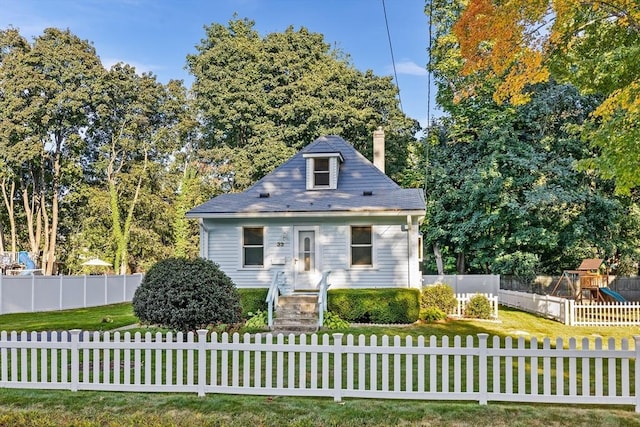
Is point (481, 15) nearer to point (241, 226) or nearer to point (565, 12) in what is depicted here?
point (565, 12)

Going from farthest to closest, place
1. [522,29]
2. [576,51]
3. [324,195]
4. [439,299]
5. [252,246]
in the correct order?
1. [324,195]
2. [252,246]
3. [439,299]
4. [576,51]
5. [522,29]

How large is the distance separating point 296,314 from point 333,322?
981 mm

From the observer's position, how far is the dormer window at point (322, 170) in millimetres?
17656

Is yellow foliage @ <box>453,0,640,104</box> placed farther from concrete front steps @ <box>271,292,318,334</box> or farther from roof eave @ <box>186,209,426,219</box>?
concrete front steps @ <box>271,292,318,334</box>

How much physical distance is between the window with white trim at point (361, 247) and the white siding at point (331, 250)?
17cm

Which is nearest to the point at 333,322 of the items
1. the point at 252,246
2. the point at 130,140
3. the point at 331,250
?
the point at 331,250

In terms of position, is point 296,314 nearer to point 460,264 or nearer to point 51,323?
point 51,323

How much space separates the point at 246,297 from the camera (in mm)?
14906

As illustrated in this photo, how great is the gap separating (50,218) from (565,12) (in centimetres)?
3480

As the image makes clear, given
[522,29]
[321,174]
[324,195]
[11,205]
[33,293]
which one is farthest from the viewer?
[11,205]

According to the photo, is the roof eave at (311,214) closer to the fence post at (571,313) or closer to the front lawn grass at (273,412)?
the fence post at (571,313)

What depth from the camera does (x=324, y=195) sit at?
56.3 ft

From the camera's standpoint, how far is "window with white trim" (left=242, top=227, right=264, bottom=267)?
16609 millimetres

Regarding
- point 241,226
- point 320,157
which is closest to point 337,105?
point 320,157
